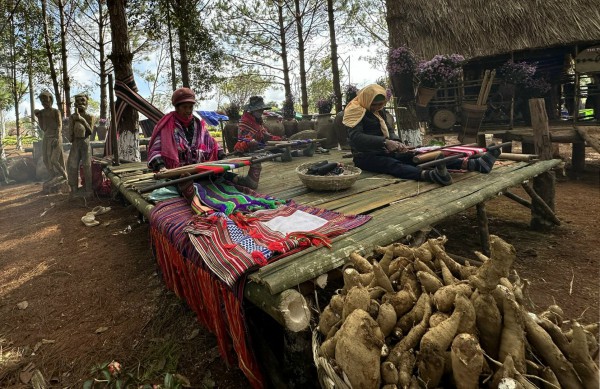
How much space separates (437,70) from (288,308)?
793 centimetres

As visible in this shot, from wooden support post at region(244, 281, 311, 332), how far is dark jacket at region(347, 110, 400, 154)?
2946 millimetres

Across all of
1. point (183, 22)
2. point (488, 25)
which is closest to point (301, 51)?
point (183, 22)

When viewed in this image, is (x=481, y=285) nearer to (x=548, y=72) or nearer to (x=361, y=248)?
(x=361, y=248)

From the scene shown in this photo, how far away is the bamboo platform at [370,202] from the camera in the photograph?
1.87m

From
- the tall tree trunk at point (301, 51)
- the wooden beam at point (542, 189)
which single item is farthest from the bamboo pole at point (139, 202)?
the tall tree trunk at point (301, 51)

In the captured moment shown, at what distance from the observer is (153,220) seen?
3.15m

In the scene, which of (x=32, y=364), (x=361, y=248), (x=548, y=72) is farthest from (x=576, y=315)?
(x=548, y=72)

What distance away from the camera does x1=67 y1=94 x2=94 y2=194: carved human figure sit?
7.04 m

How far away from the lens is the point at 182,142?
12.7ft

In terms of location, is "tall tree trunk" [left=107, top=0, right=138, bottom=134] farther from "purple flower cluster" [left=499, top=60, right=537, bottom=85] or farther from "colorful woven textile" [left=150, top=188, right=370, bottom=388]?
"purple flower cluster" [left=499, top=60, right=537, bottom=85]

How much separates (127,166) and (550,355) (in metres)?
6.72

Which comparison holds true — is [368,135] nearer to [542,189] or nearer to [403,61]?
[542,189]

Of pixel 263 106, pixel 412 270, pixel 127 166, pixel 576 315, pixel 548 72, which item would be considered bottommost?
pixel 576 315

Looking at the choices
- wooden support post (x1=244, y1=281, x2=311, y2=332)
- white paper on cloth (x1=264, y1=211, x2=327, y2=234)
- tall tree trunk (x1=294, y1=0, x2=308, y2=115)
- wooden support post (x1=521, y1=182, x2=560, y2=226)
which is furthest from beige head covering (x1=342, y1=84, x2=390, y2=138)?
tall tree trunk (x1=294, y1=0, x2=308, y2=115)
